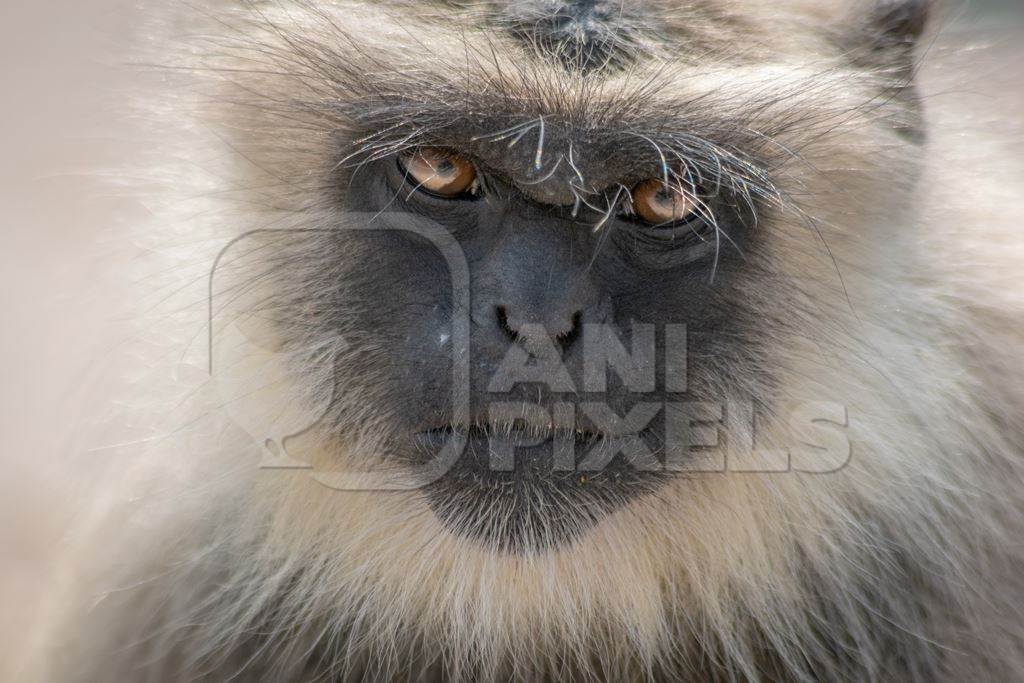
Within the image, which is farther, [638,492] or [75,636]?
[75,636]

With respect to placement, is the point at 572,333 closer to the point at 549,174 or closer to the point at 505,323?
the point at 505,323

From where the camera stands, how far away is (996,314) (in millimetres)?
2035

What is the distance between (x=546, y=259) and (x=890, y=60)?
72cm

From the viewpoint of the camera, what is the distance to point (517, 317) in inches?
65.6

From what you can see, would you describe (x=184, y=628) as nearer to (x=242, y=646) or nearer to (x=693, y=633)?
(x=242, y=646)

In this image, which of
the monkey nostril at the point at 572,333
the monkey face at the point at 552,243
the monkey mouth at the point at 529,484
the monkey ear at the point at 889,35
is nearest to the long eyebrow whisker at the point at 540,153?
the monkey face at the point at 552,243

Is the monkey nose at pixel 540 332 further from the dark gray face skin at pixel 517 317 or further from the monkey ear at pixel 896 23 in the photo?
the monkey ear at pixel 896 23

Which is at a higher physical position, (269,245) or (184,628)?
(269,245)

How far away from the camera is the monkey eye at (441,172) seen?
1816mm

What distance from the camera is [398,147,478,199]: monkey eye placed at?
182 centimetres

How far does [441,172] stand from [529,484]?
49cm

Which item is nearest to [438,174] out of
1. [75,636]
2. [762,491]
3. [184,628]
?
[762,491]

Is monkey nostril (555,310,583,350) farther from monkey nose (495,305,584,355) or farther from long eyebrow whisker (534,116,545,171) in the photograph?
long eyebrow whisker (534,116,545,171)

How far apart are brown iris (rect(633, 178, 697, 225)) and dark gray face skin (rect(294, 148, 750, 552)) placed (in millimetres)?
22
